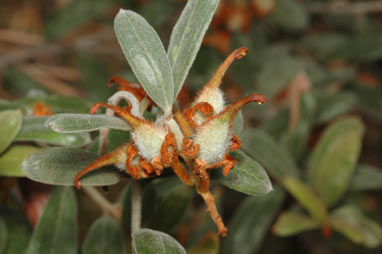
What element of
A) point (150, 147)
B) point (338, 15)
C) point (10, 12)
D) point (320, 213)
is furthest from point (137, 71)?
point (10, 12)

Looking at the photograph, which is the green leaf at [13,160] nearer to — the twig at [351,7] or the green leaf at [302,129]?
the green leaf at [302,129]

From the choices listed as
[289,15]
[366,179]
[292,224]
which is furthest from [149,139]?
[289,15]

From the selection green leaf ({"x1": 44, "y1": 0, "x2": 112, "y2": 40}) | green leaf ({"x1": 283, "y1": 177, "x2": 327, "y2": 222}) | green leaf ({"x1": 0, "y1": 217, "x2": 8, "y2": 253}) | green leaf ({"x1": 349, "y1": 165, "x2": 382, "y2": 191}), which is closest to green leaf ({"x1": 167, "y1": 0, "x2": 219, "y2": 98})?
green leaf ({"x1": 0, "y1": 217, "x2": 8, "y2": 253})

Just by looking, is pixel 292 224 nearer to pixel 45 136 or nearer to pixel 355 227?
pixel 355 227

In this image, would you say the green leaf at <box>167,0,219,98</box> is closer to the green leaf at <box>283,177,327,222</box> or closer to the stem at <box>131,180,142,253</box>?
the stem at <box>131,180,142,253</box>

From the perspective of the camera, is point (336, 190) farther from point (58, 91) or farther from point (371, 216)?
point (58, 91)

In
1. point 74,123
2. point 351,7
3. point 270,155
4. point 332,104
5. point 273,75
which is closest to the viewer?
point 74,123

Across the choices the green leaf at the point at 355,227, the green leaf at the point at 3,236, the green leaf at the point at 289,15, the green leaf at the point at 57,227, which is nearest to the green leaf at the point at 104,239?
the green leaf at the point at 57,227
